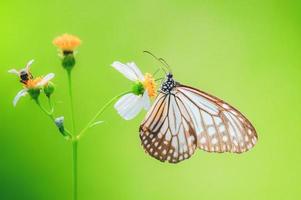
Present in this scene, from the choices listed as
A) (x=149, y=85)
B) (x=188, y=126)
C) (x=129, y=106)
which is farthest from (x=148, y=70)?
(x=129, y=106)

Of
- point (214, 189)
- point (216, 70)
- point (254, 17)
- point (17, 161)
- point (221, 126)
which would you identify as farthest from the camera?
point (254, 17)

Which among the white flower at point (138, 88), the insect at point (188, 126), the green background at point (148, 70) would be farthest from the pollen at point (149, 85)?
the green background at point (148, 70)

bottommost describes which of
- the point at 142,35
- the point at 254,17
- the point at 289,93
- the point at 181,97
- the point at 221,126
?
the point at 221,126

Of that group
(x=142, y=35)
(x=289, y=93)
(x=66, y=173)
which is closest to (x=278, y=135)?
(x=289, y=93)

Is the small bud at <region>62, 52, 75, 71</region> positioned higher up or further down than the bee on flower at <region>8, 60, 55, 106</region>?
higher up

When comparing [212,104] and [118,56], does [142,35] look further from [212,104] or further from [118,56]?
[212,104]

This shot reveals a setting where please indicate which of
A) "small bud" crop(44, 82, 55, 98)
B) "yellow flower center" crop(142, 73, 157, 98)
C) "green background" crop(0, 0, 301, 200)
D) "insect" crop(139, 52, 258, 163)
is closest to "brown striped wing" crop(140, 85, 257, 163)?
"insect" crop(139, 52, 258, 163)

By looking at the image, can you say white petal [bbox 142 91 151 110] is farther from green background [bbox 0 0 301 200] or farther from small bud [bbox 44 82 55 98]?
green background [bbox 0 0 301 200]

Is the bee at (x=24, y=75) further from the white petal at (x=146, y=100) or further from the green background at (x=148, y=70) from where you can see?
the green background at (x=148, y=70)
